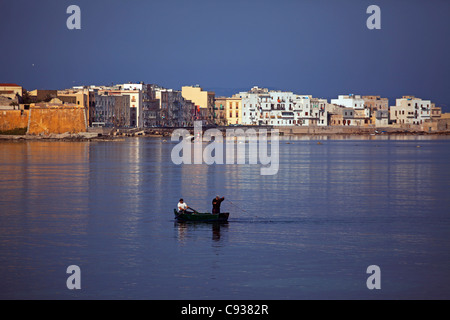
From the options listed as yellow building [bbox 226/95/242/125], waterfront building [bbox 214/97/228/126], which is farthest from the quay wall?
waterfront building [bbox 214/97/228/126]

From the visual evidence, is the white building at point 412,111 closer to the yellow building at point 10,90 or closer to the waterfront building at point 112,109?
the waterfront building at point 112,109

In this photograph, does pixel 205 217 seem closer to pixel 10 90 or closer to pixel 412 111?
pixel 10 90

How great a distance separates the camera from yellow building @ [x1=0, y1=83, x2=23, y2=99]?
107244 mm

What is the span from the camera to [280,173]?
4584 centimetres

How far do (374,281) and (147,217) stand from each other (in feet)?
36.1

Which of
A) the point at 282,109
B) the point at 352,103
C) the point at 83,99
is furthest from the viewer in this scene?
the point at 352,103

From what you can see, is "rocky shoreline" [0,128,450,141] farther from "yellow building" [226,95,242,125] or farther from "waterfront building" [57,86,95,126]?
"yellow building" [226,95,242,125]

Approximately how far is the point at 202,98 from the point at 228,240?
154336mm

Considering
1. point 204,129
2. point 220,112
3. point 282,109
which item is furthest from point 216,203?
point 220,112

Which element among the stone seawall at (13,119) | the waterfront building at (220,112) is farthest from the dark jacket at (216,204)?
the waterfront building at (220,112)

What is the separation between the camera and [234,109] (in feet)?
533
